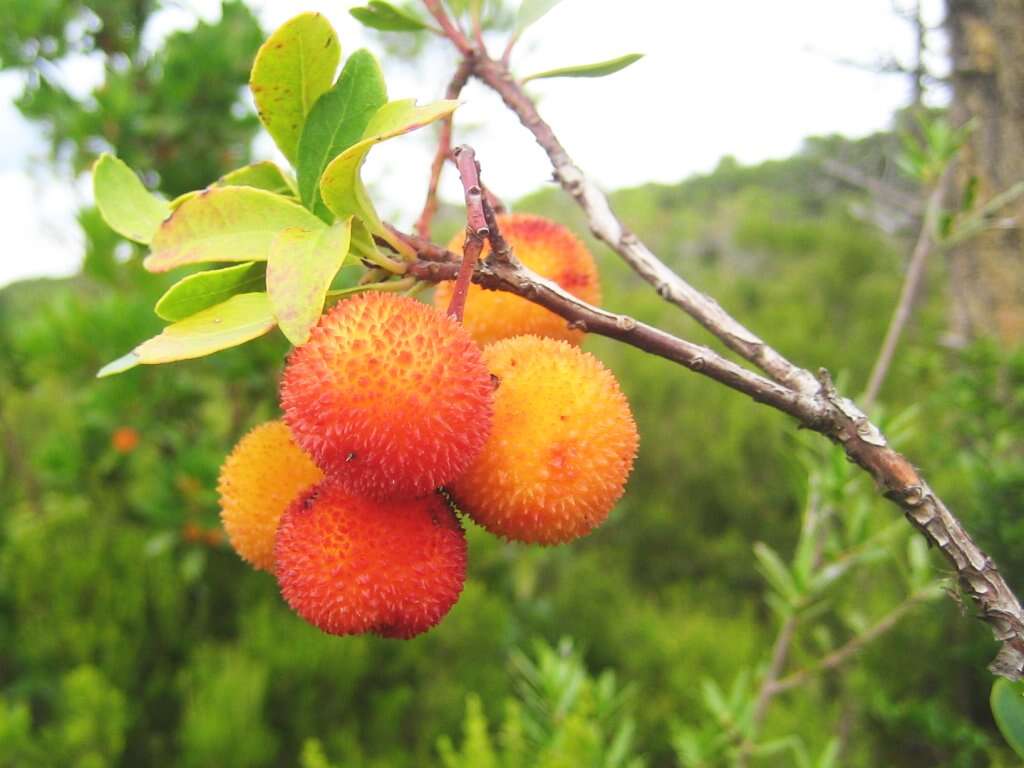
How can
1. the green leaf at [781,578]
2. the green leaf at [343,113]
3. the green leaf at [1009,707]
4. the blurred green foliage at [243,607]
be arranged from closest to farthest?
the green leaf at [1009,707] → the green leaf at [343,113] → the green leaf at [781,578] → the blurred green foliage at [243,607]

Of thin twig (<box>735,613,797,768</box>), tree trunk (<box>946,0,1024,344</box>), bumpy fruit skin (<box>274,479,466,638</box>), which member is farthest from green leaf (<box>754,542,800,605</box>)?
tree trunk (<box>946,0,1024,344</box>)

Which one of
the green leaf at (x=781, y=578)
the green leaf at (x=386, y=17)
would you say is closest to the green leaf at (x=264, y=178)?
the green leaf at (x=386, y=17)

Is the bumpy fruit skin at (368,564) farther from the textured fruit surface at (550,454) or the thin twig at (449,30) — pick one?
the thin twig at (449,30)

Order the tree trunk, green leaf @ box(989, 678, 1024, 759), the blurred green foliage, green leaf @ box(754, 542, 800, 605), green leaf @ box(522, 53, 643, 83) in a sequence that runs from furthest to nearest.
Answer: the tree trunk → the blurred green foliage → green leaf @ box(754, 542, 800, 605) → green leaf @ box(522, 53, 643, 83) → green leaf @ box(989, 678, 1024, 759)

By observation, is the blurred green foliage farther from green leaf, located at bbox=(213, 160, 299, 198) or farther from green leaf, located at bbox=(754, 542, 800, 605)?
green leaf, located at bbox=(213, 160, 299, 198)

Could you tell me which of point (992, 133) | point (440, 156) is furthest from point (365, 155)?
point (992, 133)

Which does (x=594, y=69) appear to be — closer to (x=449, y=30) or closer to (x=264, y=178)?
(x=449, y=30)
